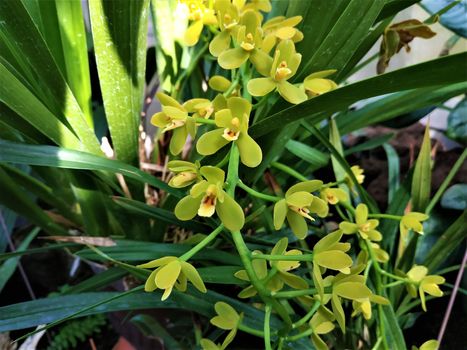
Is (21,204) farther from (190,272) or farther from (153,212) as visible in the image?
(190,272)

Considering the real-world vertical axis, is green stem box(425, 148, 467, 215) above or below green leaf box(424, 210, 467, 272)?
above

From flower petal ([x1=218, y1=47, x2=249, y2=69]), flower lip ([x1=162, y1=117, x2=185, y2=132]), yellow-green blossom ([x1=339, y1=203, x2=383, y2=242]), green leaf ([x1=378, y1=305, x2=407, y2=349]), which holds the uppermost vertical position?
flower petal ([x1=218, y1=47, x2=249, y2=69])

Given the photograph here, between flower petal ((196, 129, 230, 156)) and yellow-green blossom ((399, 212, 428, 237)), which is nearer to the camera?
flower petal ((196, 129, 230, 156))

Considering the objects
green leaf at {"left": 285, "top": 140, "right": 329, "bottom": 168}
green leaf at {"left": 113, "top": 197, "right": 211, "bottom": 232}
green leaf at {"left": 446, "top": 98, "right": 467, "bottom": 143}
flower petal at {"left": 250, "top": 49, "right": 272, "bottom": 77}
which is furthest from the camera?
green leaf at {"left": 446, "top": 98, "right": 467, "bottom": 143}

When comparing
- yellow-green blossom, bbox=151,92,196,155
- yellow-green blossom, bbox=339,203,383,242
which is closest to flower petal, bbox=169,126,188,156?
yellow-green blossom, bbox=151,92,196,155

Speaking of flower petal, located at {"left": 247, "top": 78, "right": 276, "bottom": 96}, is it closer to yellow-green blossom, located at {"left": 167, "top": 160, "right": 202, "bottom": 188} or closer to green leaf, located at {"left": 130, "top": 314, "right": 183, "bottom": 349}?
yellow-green blossom, located at {"left": 167, "top": 160, "right": 202, "bottom": 188}

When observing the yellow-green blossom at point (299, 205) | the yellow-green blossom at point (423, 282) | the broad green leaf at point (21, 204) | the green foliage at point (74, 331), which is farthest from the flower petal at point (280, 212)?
the green foliage at point (74, 331)

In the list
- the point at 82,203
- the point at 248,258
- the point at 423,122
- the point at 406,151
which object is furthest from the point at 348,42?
the point at 423,122

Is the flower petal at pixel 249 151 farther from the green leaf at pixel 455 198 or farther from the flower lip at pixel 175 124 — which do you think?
the green leaf at pixel 455 198
